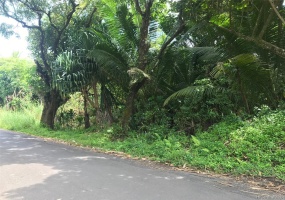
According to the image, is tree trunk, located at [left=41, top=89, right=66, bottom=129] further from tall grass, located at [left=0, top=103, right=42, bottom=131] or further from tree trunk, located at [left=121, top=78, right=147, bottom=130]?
tree trunk, located at [left=121, top=78, right=147, bottom=130]

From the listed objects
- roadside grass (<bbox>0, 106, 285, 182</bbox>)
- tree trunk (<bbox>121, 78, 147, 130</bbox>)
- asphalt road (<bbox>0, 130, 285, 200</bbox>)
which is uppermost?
tree trunk (<bbox>121, 78, 147, 130</bbox>)

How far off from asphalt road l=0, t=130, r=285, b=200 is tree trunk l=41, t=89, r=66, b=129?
31.7 ft

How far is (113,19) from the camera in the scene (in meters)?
11.6

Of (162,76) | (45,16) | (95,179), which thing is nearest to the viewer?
(95,179)

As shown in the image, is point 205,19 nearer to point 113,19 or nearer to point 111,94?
point 113,19

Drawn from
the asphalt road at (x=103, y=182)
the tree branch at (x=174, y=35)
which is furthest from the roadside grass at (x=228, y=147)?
the tree branch at (x=174, y=35)

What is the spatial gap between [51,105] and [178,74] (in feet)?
28.9

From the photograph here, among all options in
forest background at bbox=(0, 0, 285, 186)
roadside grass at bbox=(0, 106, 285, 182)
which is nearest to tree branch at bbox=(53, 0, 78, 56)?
forest background at bbox=(0, 0, 285, 186)

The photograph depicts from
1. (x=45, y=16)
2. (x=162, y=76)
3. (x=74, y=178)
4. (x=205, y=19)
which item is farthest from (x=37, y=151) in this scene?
(x=45, y=16)

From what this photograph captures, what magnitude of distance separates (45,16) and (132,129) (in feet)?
30.2

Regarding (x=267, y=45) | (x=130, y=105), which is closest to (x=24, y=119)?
(x=130, y=105)

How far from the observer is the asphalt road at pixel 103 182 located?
4629mm

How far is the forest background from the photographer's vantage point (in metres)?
7.52

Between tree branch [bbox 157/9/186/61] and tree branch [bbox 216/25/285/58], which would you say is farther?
tree branch [bbox 157/9/186/61]
